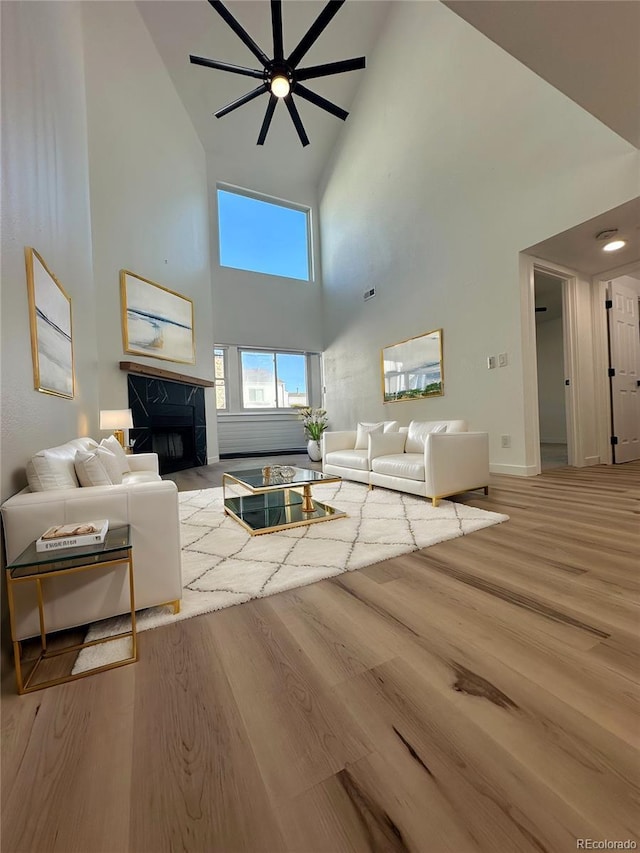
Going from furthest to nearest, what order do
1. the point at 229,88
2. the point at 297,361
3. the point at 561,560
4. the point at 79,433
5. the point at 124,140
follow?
the point at 297,361 < the point at 229,88 < the point at 124,140 < the point at 79,433 < the point at 561,560

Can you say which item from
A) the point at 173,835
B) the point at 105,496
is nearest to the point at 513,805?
the point at 173,835

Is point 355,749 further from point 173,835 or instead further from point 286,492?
point 286,492

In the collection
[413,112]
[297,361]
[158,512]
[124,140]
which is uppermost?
[413,112]

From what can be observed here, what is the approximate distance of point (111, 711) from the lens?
3.07ft

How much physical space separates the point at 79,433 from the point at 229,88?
653cm

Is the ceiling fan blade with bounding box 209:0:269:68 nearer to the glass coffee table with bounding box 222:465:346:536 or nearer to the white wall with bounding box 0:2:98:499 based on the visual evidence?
the white wall with bounding box 0:2:98:499

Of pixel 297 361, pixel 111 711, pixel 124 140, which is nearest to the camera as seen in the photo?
pixel 111 711

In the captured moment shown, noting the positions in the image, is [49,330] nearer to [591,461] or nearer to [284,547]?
[284,547]

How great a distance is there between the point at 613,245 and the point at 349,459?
3.66m

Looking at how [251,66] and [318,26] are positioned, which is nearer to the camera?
[318,26]

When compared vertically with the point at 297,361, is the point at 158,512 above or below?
below

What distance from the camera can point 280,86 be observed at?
4105 mm

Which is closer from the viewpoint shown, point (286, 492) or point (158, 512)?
point (158, 512)

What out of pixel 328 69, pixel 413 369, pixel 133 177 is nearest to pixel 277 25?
pixel 328 69
